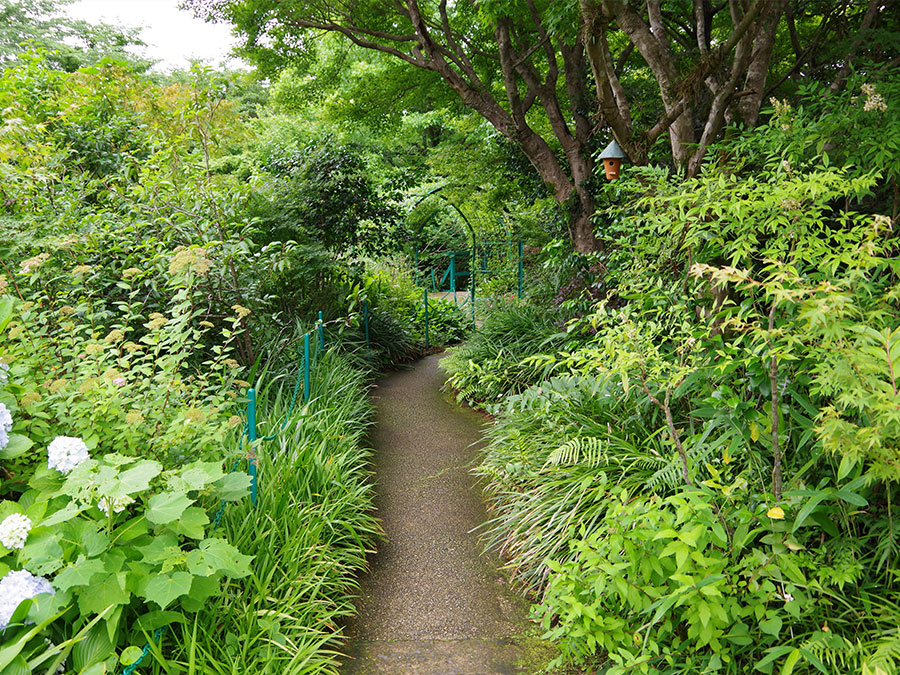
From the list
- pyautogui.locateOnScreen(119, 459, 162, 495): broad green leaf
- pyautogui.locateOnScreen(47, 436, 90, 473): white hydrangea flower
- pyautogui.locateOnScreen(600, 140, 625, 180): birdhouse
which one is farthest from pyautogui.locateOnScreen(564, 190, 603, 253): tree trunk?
pyautogui.locateOnScreen(47, 436, 90, 473): white hydrangea flower

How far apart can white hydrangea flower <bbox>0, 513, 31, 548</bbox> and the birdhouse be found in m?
4.15

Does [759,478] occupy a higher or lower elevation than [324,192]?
lower

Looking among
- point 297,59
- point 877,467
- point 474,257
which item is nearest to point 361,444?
point 877,467

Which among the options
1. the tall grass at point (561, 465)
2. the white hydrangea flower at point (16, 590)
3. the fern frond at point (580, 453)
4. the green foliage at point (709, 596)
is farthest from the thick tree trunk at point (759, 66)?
the white hydrangea flower at point (16, 590)

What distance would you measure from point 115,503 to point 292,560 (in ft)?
3.60

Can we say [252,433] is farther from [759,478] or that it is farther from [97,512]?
[759,478]

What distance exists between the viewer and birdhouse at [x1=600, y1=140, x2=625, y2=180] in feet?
14.6

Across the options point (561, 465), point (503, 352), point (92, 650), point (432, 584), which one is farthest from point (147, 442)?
point (503, 352)

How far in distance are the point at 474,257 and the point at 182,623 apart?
855cm

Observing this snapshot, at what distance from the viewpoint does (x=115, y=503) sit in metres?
1.72

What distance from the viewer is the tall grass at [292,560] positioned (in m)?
2.16

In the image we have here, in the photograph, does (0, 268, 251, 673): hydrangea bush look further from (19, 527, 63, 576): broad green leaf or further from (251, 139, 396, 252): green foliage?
(251, 139, 396, 252): green foliage

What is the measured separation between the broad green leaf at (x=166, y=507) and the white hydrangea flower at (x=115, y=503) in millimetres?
96

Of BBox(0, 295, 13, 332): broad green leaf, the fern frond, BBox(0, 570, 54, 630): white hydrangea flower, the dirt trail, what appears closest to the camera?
BBox(0, 570, 54, 630): white hydrangea flower
